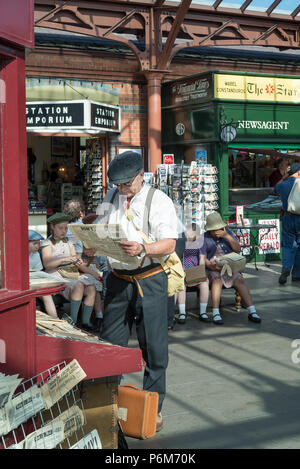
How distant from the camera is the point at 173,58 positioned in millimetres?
13102

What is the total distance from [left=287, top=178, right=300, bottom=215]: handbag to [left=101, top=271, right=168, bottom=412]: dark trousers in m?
6.40

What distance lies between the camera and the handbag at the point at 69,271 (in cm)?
708

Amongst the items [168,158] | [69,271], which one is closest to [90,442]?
[69,271]

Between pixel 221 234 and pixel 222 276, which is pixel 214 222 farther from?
pixel 222 276

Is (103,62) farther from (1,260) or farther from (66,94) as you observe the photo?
(1,260)

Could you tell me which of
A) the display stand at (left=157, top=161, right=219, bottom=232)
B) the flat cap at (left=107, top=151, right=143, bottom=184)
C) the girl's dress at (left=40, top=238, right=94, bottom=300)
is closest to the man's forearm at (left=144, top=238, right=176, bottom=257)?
the flat cap at (left=107, top=151, right=143, bottom=184)

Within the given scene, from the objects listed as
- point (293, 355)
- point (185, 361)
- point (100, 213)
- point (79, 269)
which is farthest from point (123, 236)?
point (79, 269)

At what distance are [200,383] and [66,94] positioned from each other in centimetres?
798

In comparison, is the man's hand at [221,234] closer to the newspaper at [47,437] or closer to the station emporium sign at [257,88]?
the station emporium sign at [257,88]

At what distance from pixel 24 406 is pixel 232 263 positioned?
4.87 meters

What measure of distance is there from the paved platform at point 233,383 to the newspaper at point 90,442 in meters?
0.77

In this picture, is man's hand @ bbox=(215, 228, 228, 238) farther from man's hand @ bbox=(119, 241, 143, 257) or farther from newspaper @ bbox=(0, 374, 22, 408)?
newspaper @ bbox=(0, 374, 22, 408)

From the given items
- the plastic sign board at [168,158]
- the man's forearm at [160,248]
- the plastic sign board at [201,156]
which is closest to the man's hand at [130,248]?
the man's forearm at [160,248]

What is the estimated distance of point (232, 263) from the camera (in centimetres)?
773
